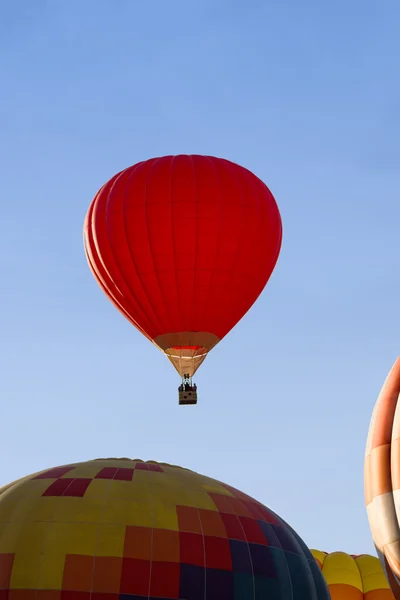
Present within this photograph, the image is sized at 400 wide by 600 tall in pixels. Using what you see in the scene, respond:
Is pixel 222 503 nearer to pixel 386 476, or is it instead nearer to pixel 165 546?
pixel 165 546

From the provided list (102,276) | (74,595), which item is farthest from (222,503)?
(102,276)

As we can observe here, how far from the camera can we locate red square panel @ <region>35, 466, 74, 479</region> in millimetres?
25703

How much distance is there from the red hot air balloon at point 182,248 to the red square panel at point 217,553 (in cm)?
829

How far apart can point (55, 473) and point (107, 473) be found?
956 millimetres

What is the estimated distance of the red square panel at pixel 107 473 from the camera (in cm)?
2541

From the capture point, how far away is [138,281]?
31.6 metres

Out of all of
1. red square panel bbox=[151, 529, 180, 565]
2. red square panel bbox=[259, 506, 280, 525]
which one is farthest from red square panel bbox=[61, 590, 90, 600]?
red square panel bbox=[259, 506, 280, 525]

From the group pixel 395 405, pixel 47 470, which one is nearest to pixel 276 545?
pixel 47 470

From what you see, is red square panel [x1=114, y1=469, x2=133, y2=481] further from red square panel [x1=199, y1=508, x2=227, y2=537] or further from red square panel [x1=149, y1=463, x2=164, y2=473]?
red square panel [x1=199, y1=508, x2=227, y2=537]

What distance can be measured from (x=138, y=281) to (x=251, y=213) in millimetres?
2820

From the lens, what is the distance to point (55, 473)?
1018 inches

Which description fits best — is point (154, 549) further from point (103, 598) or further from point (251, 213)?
A: point (251, 213)

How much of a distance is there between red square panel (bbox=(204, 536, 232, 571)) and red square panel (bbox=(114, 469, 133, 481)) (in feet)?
6.04

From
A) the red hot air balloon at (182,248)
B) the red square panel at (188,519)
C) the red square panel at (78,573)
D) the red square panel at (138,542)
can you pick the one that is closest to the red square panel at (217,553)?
the red square panel at (188,519)
